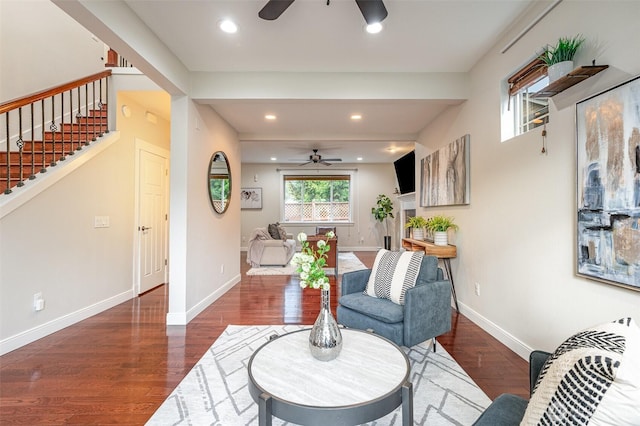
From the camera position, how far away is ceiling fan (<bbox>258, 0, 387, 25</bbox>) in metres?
1.79

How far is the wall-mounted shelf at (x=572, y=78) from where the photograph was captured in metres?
1.67

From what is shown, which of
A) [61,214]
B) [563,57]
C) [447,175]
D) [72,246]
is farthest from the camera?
[447,175]

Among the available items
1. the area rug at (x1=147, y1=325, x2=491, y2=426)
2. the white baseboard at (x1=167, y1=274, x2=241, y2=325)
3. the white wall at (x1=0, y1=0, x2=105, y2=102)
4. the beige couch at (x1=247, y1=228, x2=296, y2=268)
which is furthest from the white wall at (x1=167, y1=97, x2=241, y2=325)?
the white wall at (x1=0, y1=0, x2=105, y2=102)

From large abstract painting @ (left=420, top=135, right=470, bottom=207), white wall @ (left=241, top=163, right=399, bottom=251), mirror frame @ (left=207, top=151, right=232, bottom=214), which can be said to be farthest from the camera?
white wall @ (left=241, top=163, right=399, bottom=251)

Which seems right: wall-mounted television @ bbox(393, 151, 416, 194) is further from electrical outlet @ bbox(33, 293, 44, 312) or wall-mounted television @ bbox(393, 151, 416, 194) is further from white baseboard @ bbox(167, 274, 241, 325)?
electrical outlet @ bbox(33, 293, 44, 312)

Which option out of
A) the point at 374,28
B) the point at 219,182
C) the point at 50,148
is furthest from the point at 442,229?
the point at 50,148

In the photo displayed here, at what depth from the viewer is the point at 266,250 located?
6148 mm

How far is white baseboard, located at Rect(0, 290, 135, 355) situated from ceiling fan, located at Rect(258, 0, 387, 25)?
3.38 metres

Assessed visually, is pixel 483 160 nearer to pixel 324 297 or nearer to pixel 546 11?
pixel 546 11

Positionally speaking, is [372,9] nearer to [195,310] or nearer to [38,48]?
[195,310]

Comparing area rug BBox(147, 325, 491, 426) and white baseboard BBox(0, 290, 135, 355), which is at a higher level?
Result: white baseboard BBox(0, 290, 135, 355)

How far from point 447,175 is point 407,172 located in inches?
89.2

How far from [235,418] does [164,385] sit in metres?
0.68

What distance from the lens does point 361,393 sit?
124cm
